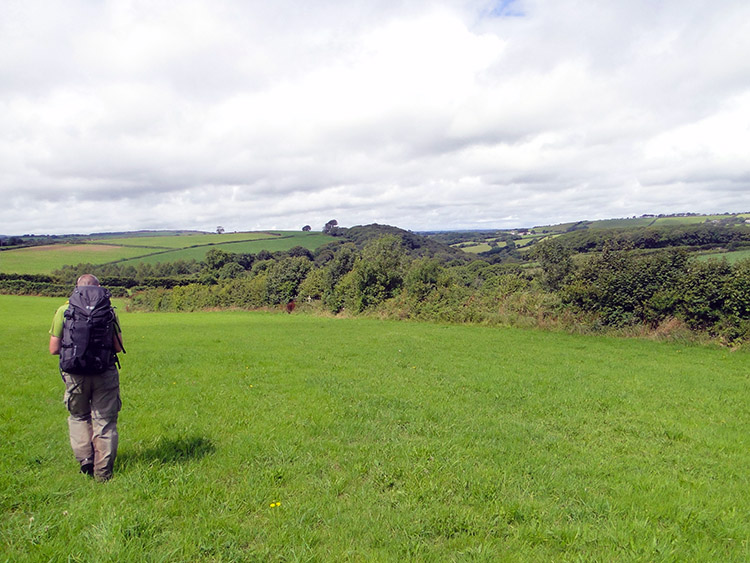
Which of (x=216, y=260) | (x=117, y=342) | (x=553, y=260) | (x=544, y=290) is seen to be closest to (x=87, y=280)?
(x=117, y=342)

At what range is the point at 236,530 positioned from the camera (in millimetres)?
3664

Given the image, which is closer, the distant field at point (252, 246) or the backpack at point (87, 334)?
the backpack at point (87, 334)

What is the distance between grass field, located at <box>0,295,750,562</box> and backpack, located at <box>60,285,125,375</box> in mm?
1357

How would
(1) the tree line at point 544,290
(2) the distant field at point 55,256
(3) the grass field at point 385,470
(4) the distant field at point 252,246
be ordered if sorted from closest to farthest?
(3) the grass field at point 385,470 < (1) the tree line at point 544,290 < (2) the distant field at point 55,256 < (4) the distant field at point 252,246

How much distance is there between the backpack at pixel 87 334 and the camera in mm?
4105

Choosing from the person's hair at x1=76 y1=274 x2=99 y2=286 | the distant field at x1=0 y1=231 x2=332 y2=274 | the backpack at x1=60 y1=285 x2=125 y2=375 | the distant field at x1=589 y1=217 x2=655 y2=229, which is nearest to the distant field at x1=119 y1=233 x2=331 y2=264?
the distant field at x1=0 y1=231 x2=332 y2=274

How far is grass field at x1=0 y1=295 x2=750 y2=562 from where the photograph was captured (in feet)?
11.6

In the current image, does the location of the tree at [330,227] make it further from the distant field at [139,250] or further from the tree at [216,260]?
the tree at [216,260]

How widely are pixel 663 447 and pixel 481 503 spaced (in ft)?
12.2

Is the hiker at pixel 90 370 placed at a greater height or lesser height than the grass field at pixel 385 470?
greater

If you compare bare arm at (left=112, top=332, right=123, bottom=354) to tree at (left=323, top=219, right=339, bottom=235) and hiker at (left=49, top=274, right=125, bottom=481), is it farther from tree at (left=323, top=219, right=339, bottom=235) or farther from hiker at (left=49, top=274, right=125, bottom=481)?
tree at (left=323, top=219, right=339, bottom=235)

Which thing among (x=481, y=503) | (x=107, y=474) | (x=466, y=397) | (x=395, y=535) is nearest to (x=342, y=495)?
(x=395, y=535)

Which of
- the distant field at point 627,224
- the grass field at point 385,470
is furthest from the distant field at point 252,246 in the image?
the grass field at point 385,470

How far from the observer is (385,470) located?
491 cm
